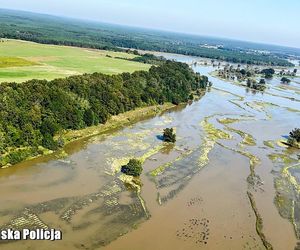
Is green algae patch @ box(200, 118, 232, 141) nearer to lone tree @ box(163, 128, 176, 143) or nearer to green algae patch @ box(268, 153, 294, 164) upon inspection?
lone tree @ box(163, 128, 176, 143)

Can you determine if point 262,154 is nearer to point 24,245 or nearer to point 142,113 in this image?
point 142,113

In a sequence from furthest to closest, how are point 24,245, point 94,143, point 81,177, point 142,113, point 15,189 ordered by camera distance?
point 142,113
point 94,143
point 81,177
point 15,189
point 24,245

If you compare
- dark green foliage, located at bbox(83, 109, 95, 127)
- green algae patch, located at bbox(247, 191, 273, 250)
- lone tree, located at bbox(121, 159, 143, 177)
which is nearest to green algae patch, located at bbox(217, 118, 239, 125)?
dark green foliage, located at bbox(83, 109, 95, 127)

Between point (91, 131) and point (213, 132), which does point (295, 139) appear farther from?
point (91, 131)

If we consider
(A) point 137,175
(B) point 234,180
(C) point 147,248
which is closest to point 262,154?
(B) point 234,180

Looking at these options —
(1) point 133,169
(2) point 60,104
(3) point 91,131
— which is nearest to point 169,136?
(3) point 91,131

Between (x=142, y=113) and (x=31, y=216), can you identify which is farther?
(x=142, y=113)

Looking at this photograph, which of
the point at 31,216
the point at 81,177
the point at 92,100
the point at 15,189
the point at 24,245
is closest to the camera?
the point at 24,245

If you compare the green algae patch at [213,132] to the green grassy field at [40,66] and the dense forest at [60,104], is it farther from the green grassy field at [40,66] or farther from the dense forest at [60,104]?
the green grassy field at [40,66]
